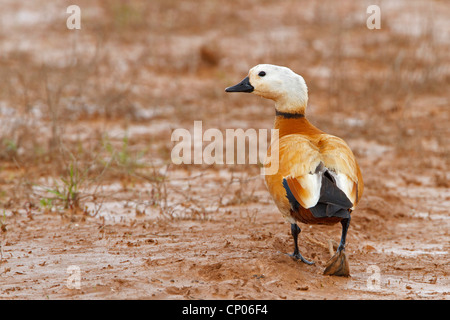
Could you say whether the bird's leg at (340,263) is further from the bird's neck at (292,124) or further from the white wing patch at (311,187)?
the bird's neck at (292,124)

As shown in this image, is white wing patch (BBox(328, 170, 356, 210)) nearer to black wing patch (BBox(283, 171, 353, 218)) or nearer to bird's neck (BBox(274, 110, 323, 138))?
black wing patch (BBox(283, 171, 353, 218))

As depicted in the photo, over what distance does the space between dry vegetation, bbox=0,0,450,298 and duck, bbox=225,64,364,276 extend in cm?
34

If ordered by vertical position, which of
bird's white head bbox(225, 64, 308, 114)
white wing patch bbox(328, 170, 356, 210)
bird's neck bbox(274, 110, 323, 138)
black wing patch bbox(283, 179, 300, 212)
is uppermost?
bird's white head bbox(225, 64, 308, 114)

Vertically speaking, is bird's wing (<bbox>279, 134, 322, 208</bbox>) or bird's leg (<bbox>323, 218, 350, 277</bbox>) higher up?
bird's wing (<bbox>279, 134, 322, 208</bbox>)

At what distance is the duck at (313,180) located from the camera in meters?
3.85

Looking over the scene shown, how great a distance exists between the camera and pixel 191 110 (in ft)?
32.4

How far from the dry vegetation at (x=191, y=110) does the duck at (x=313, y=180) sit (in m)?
0.34

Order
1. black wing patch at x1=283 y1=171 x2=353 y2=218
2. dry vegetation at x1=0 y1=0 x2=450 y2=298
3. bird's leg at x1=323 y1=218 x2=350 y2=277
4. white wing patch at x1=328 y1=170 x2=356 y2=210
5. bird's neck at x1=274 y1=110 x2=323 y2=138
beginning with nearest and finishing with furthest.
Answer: black wing patch at x1=283 y1=171 x2=353 y2=218
white wing patch at x1=328 y1=170 x2=356 y2=210
bird's leg at x1=323 y1=218 x2=350 y2=277
bird's neck at x1=274 y1=110 x2=323 y2=138
dry vegetation at x1=0 y1=0 x2=450 y2=298

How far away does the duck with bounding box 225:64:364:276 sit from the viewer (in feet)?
12.6

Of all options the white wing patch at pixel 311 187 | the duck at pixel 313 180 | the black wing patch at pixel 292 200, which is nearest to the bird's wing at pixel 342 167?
the duck at pixel 313 180

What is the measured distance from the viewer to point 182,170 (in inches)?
290

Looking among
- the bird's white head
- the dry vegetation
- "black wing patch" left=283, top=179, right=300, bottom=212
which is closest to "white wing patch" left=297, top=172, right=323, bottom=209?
"black wing patch" left=283, top=179, right=300, bottom=212

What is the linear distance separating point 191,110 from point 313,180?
611 centimetres
